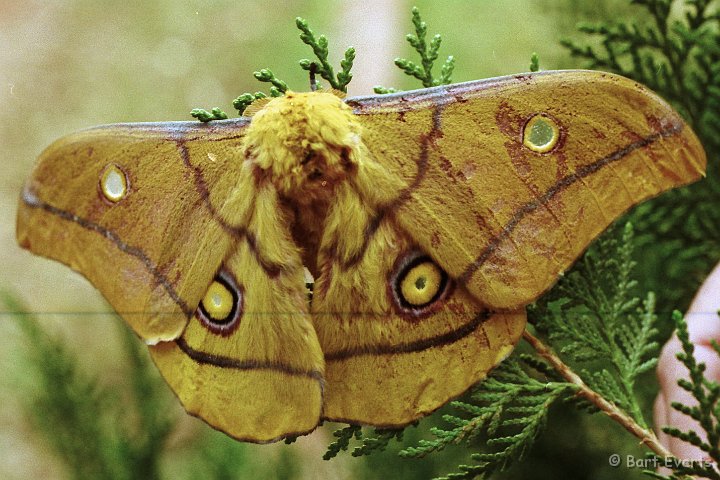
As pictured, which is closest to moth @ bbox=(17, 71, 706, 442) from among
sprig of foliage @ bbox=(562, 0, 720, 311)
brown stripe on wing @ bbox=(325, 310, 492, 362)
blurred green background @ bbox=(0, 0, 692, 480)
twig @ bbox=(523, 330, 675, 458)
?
brown stripe on wing @ bbox=(325, 310, 492, 362)

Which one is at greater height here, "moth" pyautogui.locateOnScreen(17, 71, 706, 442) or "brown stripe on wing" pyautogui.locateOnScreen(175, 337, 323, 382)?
"moth" pyautogui.locateOnScreen(17, 71, 706, 442)

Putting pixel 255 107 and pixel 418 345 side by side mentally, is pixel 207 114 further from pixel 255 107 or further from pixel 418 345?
pixel 418 345

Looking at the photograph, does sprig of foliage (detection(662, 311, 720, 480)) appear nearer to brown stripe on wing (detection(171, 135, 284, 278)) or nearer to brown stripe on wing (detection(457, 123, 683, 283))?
brown stripe on wing (detection(457, 123, 683, 283))

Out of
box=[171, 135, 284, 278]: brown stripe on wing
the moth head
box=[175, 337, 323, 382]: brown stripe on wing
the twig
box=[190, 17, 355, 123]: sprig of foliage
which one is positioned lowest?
box=[175, 337, 323, 382]: brown stripe on wing

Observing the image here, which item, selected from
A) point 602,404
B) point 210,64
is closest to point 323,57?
point 210,64

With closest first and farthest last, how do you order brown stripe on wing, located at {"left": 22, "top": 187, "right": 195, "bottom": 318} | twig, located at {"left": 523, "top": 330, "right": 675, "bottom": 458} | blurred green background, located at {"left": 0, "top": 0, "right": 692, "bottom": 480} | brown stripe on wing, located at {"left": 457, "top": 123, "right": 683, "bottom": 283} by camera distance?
1. brown stripe on wing, located at {"left": 457, "top": 123, "right": 683, "bottom": 283}
2. brown stripe on wing, located at {"left": 22, "top": 187, "right": 195, "bottom": 318}
3. twig, located at {"left": 523, "top": 330, "right": 675, "bottom": 458}
4. blurred green background, located at {"left": 0, "top": 0, "right": 692, "bottom": 480}

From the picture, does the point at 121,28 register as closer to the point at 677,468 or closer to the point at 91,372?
the point at 91,372

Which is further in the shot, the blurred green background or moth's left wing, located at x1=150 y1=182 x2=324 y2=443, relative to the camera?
the blurred green background

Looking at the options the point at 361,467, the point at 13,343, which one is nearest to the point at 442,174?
the point at 361,467

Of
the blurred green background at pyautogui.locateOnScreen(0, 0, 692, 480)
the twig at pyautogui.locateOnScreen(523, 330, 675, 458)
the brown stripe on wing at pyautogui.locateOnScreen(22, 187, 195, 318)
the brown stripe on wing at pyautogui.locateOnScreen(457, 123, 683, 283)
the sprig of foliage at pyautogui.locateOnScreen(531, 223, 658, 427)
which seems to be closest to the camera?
the brown stripe on wing at pyautogui.locateOnScreen(457, 123, 683, 283)

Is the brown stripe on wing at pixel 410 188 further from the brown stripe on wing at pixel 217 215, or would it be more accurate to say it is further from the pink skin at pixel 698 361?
the pink skin at pixel 698 361
